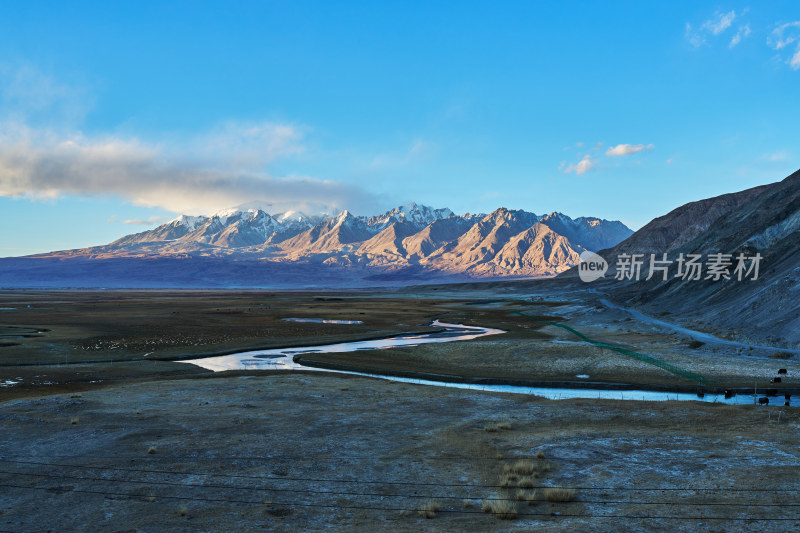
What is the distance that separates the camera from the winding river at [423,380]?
3353cm

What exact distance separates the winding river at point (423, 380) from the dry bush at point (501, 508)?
20.4 metres

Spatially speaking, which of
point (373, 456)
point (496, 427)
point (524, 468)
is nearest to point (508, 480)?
point (524, 468)

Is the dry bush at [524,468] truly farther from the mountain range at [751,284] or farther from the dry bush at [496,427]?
the mountain range at [751,284]

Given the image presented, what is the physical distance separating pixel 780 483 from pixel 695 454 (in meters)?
3.47

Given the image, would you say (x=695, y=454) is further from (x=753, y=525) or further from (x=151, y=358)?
(x=151, y=358)

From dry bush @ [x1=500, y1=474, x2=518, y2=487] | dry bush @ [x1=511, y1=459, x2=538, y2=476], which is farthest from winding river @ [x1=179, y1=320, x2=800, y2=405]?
dry bush @ [x1=500, y1=474, x2=518, y2=487]

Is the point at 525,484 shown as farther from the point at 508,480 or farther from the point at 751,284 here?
the point at 751,284

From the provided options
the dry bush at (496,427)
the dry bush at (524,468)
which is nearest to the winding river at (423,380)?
the dry bush at (496,427)

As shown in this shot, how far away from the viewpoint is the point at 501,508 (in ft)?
45.0

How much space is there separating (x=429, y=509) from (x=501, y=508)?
6.23 ft

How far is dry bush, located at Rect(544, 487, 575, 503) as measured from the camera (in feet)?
48.7

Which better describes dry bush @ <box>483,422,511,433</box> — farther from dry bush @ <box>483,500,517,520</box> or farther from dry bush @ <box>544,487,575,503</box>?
dry bush @ <box>483,500,517,520</box>

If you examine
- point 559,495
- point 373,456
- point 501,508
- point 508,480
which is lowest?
point 373,456

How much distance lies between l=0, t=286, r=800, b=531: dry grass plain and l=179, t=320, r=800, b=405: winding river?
278 cm
